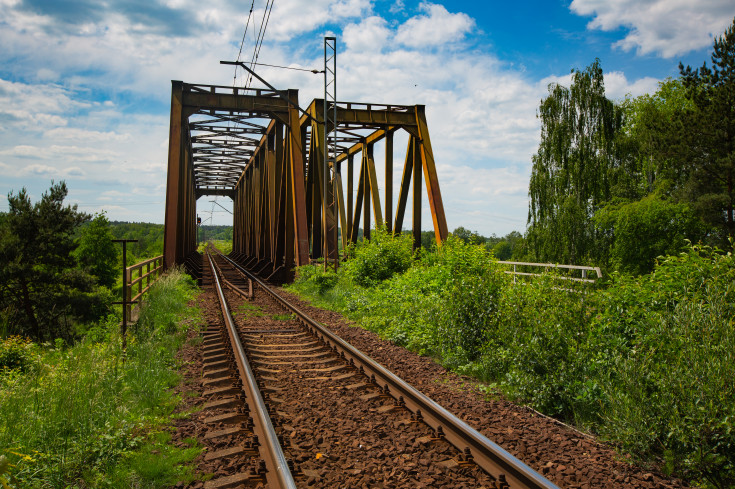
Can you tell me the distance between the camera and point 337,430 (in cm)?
445

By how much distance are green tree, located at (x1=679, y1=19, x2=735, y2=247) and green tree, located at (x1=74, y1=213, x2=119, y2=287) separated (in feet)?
165

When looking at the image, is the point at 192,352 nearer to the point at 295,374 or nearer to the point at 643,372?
the point at 295,374

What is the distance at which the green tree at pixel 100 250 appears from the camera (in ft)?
168

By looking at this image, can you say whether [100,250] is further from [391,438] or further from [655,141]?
[391,438]

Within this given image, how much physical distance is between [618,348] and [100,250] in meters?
56.9

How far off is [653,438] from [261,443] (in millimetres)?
3114

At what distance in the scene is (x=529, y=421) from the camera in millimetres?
4738

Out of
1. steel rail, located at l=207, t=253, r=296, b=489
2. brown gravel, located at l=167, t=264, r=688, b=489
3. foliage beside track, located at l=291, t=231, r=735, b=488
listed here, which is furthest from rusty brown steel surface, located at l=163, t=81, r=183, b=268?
steel rail, located at l=207, t=253, r=296, b=489

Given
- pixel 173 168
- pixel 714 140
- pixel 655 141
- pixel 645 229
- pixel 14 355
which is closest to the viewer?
pixel 14 355

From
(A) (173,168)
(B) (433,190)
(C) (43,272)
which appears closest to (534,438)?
(B) (433,190)

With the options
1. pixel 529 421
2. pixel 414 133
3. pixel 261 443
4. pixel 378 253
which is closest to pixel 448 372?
pixel 529 421

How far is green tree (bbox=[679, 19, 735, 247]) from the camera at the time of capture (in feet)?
67.3

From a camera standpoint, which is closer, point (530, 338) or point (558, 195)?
point (530, 338)

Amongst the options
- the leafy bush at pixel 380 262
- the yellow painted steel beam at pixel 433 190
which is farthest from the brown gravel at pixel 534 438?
the yellow painted steel beam at pixel 433 190
